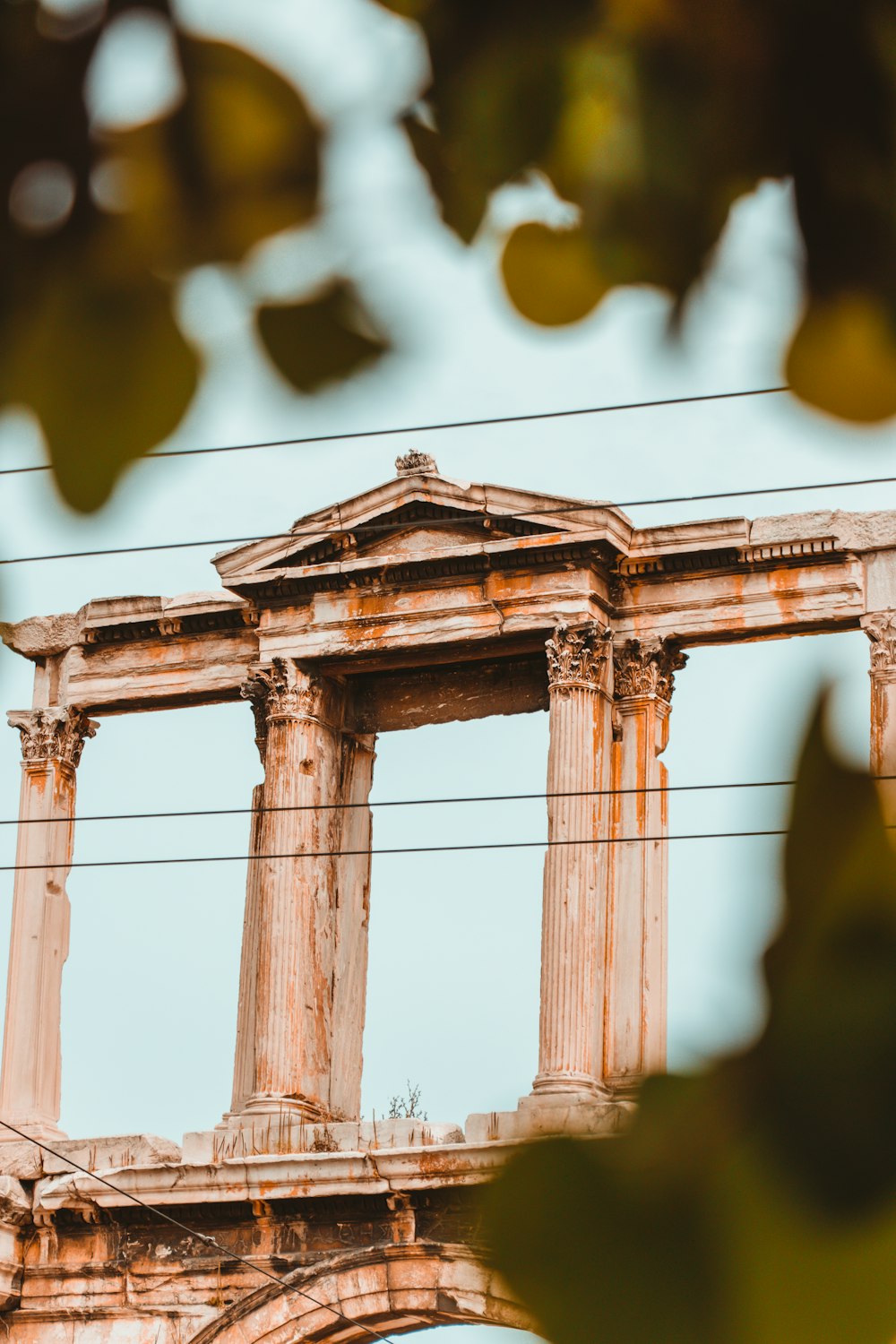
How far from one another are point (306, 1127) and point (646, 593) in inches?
147

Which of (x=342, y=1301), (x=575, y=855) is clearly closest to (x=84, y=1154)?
(x=342, y=1301)

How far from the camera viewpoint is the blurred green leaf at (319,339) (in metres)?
1.08

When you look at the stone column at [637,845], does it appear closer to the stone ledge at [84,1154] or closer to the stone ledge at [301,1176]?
the stone ledge at [301,1176]

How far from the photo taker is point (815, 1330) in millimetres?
722

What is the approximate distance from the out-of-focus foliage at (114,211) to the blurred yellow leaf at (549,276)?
0.40ft

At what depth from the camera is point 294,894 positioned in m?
12.7

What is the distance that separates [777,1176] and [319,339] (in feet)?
1.76

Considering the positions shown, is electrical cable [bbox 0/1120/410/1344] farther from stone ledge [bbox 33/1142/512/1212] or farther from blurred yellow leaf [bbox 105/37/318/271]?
blurred yellow leaf [bbox 105/37/318/271]

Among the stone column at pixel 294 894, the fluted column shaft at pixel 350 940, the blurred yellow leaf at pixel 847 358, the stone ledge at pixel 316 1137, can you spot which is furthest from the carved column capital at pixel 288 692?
the blurred yellow leaf at pixel 847 358

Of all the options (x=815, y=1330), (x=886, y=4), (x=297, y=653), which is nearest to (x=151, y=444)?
(x=886, y=4)

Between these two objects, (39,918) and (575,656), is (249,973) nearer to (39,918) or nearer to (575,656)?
(39,918)

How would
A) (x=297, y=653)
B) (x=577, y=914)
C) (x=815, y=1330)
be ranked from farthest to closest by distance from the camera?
(x=297, y=653) < (x=577, y=914) < (x=815, y=1330)

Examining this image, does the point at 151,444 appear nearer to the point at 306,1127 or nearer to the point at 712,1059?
the point at 712,1059

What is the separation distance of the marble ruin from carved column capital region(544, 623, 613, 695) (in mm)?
14
